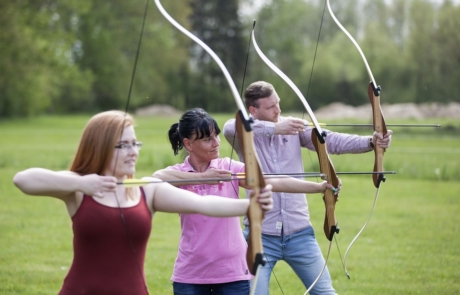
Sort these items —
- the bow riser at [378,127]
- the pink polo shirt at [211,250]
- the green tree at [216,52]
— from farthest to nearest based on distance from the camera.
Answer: the green tree at [216,52] → the bow riser at [378,127] → the pink polo shirt at [211,250]

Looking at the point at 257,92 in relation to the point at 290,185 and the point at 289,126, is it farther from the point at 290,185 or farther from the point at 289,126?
the point at 290,185

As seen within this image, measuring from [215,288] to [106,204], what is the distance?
102cm

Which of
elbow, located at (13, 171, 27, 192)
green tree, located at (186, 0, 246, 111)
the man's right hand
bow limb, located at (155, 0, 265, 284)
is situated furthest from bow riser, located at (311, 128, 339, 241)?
green tree, located at (186, 0, 246, 111)

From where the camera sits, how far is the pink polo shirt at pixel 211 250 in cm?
369

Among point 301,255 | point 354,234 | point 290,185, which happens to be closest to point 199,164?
point 290,185

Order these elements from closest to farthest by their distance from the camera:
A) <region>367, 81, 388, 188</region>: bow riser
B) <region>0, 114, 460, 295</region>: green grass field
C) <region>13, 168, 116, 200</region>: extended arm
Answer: <region>13, 168, 116, 200</region>: extended arm, <region>367, 81, 388, 188</region>: bow riser, <region>0, 114, 460, 295</region>: green grass field

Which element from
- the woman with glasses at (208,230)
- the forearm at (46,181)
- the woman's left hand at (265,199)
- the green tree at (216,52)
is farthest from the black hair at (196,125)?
the green tree at (216,52)

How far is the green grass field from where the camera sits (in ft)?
22.0

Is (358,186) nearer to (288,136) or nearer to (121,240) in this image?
(288,136)

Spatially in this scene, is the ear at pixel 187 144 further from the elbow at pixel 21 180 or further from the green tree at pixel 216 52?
the green tree at pixel 216 52

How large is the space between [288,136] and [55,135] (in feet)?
87.1

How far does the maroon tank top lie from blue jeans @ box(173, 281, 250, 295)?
2.52ft

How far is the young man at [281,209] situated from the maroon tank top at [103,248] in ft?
4.26

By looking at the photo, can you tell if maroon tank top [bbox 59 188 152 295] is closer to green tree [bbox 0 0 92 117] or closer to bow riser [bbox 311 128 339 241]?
bow riser [bbox 311 128 339 241]
